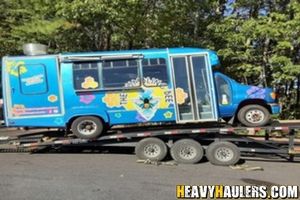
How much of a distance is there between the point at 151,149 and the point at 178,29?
10.7 meters

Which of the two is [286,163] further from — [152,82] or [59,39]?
[59,39]

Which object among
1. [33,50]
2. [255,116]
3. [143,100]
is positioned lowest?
[255,116]

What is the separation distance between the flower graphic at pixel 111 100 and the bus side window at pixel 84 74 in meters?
0.35

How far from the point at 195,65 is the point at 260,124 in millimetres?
2178

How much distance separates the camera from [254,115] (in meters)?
14.1

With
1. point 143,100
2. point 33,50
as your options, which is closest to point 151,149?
point 143,100

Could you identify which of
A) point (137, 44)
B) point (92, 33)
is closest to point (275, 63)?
point (137, 44)

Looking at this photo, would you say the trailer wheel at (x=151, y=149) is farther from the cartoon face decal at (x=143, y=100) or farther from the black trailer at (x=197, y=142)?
the cartoon face decal at (x=143, y=100)

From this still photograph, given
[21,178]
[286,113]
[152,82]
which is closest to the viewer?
[21,178]

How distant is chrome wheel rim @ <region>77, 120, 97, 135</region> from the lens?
46.0 feet

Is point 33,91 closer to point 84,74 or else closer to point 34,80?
point 34,80

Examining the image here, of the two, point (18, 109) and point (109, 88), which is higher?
point (109, 88)

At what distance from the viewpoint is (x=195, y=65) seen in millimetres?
13898

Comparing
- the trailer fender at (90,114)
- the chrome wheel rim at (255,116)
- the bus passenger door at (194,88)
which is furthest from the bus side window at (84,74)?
the chrome wheel rim at (255,116)
